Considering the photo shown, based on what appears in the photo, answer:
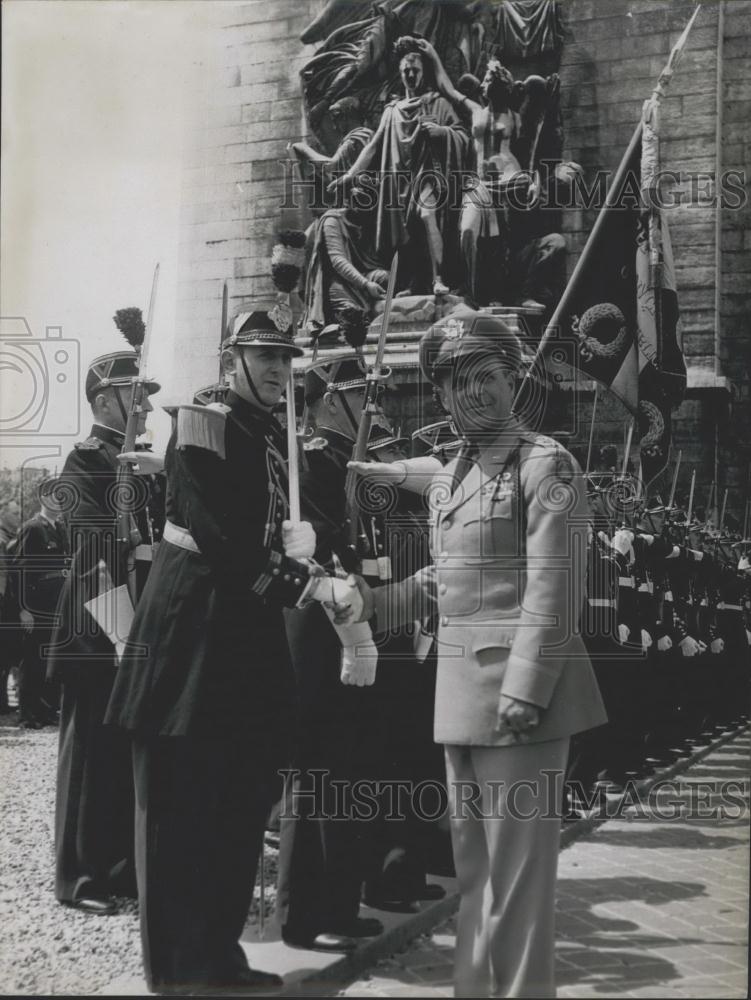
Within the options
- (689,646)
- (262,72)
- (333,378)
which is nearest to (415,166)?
(262,72)

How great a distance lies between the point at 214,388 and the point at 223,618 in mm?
1288

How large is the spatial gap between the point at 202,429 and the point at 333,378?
3.49 feet

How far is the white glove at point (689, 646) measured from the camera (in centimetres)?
894

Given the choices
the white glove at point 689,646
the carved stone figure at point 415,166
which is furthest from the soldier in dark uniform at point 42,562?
the white glove at point 689,646

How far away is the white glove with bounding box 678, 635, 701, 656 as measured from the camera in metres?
8.94

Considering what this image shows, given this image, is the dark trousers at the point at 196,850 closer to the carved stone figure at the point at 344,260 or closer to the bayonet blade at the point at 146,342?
the bayonet blade at the point at 146,342

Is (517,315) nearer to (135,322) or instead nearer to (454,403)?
(135,322)

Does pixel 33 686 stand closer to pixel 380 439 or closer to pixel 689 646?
pixel 689 646

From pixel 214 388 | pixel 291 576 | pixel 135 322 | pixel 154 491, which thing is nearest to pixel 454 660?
pixel 291 576

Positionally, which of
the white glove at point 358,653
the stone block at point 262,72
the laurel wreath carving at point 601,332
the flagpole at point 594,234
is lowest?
the white glove at point 358,653

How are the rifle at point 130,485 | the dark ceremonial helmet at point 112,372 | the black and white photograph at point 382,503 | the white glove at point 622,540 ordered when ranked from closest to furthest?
the black and white photograph at point 382,503 → the rifle at point 130,485 → the dark ceremonial helmet at point 112,372 → the white glove at point 622,540

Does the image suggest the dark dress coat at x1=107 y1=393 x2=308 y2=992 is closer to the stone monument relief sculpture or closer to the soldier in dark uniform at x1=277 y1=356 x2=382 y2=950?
the soldier in dark uniform at x1=277 y1=356 x2=382 y2=950

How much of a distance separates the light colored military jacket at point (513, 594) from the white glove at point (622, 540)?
3.47 m

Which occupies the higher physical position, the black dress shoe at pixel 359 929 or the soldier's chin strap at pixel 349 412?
the soldier's chin strap at pixel 349 412
